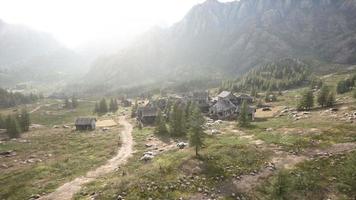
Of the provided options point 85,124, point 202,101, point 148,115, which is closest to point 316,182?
point 148,115

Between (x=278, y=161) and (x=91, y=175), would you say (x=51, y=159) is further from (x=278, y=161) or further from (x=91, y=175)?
(x=278, y=161)

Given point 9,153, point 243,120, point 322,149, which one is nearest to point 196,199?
point 322,149

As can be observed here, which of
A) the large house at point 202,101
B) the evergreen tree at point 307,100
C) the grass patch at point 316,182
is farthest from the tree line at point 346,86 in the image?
the grass patch at point 316,182

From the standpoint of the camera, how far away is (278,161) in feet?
159

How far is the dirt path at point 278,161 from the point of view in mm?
41294

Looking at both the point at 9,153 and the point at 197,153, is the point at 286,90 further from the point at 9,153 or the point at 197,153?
the point at 9,153

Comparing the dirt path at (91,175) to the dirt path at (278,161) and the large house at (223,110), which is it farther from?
the large house at (223,110)

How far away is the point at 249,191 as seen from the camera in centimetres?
3944

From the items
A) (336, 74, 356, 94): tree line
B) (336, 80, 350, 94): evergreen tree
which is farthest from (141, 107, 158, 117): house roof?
(336, 74, 356, 94): tree line

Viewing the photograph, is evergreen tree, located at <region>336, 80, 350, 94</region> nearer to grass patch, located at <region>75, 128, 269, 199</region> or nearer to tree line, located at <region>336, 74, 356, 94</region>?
tree line, located at <region>336, 74, 356, 94</region>

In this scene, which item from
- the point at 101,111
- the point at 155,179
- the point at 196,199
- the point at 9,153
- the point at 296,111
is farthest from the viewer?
the point at 101,111

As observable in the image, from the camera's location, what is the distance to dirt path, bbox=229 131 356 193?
41294 mm

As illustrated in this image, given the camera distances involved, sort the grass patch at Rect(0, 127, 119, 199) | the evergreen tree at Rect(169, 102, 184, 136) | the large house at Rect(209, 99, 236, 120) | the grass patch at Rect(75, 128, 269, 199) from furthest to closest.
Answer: the large house at Rect(209, 99, 236, 120) < the evergreen tree at Rect(169, 102, 184, 136) < the grass patch at Rect(0, 127, 119, 199) < the grass patch at Rect(75, 128, 269, 199)

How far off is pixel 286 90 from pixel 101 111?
115 meters
